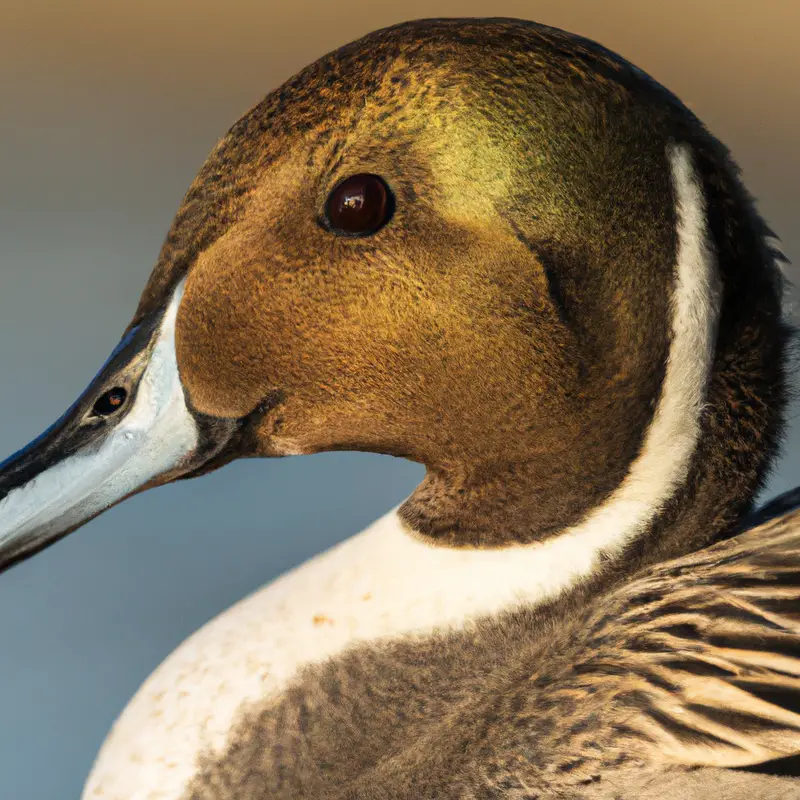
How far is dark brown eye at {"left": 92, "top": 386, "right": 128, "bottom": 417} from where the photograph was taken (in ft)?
3.19

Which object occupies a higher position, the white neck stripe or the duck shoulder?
the white neck stripe

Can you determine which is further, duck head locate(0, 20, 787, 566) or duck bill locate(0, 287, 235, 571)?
duck bill locate(0, 287, 235, 571)

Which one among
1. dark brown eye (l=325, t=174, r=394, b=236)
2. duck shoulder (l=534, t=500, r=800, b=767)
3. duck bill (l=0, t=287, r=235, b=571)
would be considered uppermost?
dark brown eye (l=325, t=174, r=394, b=236)

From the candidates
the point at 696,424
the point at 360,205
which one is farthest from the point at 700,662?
the point at 360,205

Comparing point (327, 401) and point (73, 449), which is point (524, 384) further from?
point (73, 449)

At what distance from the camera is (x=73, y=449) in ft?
3.22

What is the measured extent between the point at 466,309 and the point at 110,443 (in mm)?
304

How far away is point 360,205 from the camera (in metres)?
0.88

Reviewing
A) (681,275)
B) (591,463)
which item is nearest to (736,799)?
(591,463)

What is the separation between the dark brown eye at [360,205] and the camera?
87 centimetres

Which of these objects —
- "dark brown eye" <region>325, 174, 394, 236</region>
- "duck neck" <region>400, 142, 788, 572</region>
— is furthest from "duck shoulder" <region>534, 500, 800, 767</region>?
"dark brown eye" <region>325, 174, 394, 236</region>

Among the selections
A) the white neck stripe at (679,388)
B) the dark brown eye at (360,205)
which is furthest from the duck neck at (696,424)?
the dark brown eye at (360,205)

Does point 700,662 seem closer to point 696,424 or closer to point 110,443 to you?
point 696,424

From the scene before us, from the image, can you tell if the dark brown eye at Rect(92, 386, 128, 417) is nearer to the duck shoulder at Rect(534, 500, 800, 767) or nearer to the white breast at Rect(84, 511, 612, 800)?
the white breast at Rect(84, 511, 612, 800)
